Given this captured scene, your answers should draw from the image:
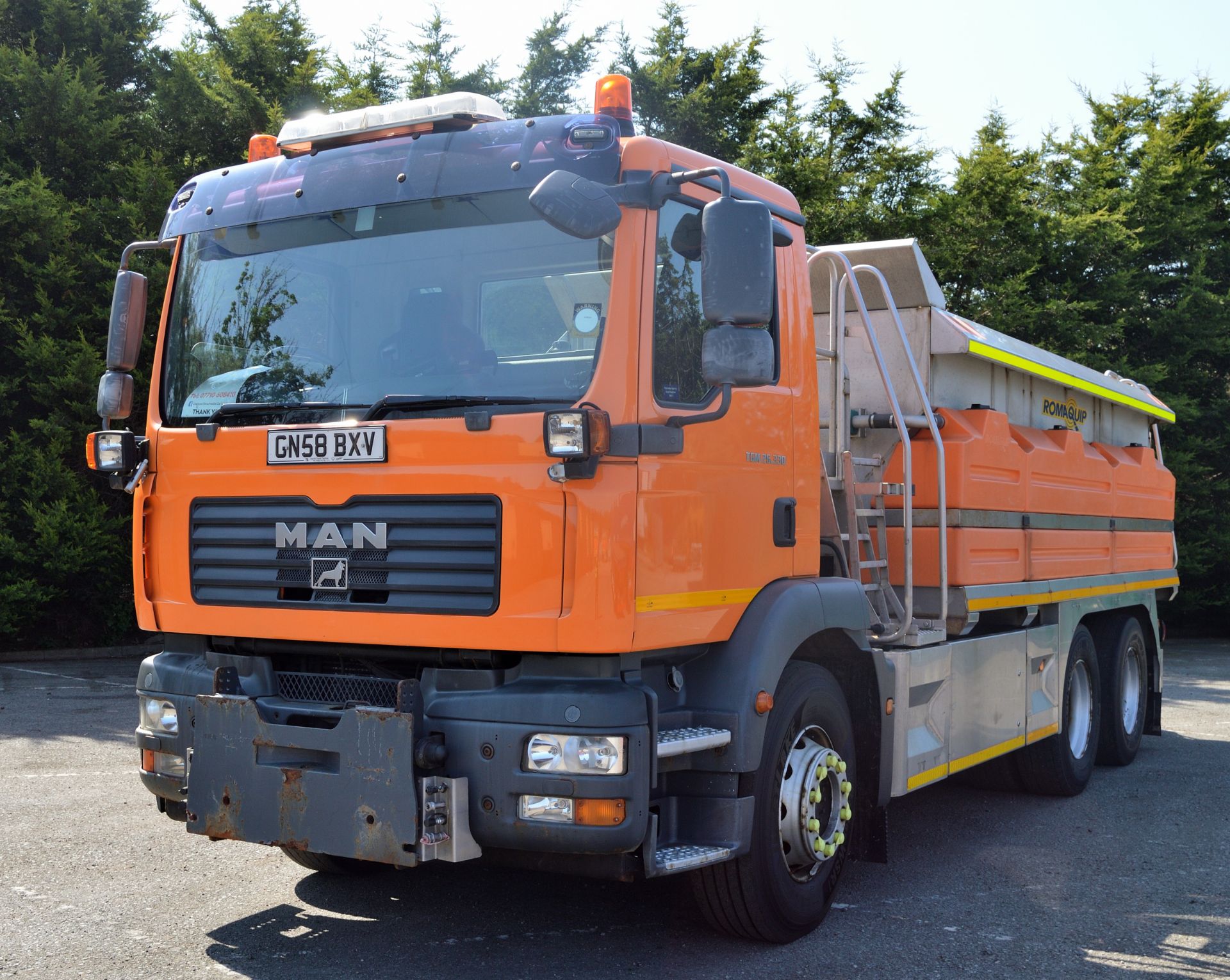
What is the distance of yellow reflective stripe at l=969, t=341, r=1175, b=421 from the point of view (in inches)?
266

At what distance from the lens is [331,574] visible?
442cm

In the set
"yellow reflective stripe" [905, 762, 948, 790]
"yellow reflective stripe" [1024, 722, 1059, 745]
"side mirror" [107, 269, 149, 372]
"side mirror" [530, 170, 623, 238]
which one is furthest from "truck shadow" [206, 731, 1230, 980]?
"side mirror" [530, 170, 623, 238]

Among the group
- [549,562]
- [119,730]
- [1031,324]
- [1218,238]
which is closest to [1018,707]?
[549,562]

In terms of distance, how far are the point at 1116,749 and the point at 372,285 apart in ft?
21.4

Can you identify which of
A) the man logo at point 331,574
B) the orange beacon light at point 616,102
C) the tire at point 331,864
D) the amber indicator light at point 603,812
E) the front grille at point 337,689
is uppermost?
the orange beacon light at point 616,102

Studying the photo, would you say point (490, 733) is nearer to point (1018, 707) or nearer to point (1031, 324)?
point (1018, 707)

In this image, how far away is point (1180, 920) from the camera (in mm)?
5172

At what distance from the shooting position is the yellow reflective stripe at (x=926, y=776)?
18.7 feet

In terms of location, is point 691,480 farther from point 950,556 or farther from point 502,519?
point 950,556

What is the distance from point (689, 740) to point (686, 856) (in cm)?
39

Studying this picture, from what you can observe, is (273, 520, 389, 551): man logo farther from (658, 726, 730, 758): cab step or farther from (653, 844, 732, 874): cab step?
(653, 844, 732, 874): cab step

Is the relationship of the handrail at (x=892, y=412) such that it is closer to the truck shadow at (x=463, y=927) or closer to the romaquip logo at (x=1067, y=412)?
the truck shadow at (x=463, y=927)

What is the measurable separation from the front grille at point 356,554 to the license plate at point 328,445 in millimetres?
143

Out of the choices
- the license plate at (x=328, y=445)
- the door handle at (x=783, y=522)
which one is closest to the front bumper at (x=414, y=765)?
the license plate at (x=328, y=445)
